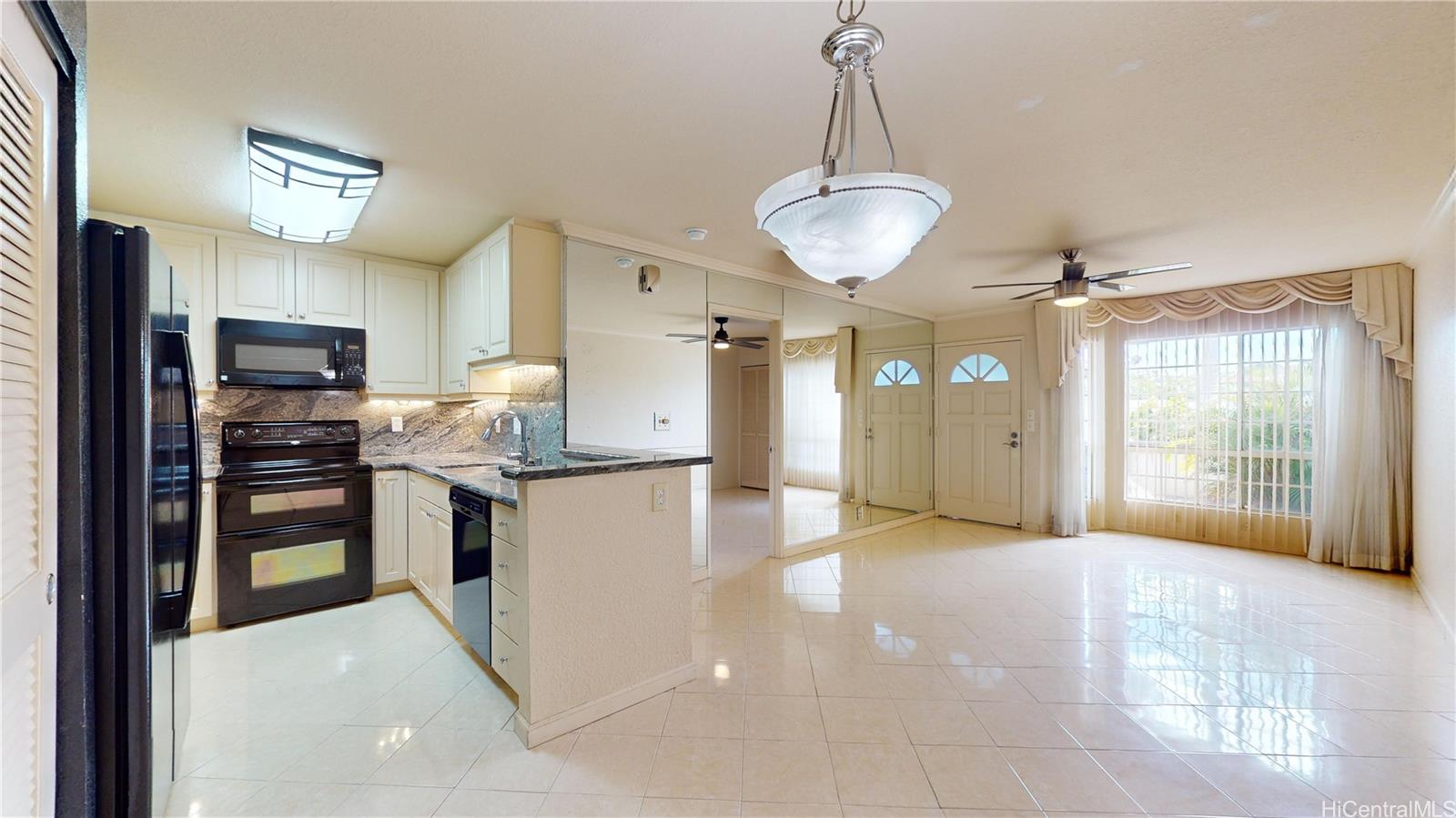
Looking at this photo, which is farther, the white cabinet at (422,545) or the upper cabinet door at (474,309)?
the upper cabinet door at (474,309)

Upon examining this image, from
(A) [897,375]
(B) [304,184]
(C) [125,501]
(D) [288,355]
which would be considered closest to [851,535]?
(A) [897,375]

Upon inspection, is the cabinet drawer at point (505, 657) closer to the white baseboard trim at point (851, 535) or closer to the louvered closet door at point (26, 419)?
the louvered closet door at point (26, 419)

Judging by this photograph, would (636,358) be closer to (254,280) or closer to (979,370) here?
(254,280)

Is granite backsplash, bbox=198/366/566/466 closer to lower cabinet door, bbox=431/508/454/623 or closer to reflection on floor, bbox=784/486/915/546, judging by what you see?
lower cabinet door, bbox=431/508/454/623

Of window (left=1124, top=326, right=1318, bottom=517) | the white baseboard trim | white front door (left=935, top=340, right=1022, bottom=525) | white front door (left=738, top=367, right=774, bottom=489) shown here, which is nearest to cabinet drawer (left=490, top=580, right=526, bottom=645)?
the white baseboard trim

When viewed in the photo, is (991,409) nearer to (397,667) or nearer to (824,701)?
(824,701)

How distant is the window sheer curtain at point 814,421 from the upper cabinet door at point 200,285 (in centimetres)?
436

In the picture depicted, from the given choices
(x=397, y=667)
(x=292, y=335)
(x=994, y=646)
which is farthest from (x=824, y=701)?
(x=292, y=335)

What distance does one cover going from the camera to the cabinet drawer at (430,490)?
3.01m

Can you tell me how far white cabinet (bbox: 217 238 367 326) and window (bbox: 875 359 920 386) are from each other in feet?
15.6

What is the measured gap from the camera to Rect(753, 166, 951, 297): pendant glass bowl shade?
1.14 meters

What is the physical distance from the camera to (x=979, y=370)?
6086 millimetres

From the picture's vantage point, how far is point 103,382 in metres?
1.21

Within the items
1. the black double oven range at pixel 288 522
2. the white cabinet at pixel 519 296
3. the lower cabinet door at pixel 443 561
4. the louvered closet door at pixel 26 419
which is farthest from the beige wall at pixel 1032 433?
the louvered closet door at pixel 26 419
